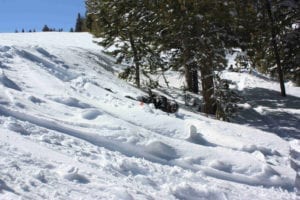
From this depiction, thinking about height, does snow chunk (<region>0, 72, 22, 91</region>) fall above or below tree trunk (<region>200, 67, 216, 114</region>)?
above

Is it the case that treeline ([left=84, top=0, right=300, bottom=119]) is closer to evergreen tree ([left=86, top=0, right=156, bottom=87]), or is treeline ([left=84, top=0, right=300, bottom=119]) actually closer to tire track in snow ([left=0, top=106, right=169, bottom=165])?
evergreen tree ([left=86, top=0, right=156, bottom=87])

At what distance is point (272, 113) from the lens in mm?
17203

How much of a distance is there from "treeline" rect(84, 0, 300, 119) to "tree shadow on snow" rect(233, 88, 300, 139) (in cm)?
115

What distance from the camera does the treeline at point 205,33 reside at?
45.9 feet

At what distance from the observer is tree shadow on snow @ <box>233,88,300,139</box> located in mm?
14501

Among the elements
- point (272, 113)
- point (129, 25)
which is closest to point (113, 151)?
point (272, 113)

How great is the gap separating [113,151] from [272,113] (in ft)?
39.0

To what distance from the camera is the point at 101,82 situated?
13094mm

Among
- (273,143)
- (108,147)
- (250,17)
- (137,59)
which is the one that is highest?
(250,17)

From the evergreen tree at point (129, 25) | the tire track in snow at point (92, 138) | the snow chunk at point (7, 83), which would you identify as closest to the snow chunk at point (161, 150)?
the tire track in snow at point (92, 138)

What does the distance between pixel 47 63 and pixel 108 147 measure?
6752mm

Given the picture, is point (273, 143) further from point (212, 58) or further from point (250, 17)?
point (250, 17)

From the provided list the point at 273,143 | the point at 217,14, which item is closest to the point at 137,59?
the point at 217,14

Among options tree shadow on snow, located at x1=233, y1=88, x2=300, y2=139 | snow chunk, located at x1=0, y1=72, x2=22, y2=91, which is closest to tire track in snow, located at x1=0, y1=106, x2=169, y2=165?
snow chunk, located at x1=0, y1=72, x2=22, y2=91
